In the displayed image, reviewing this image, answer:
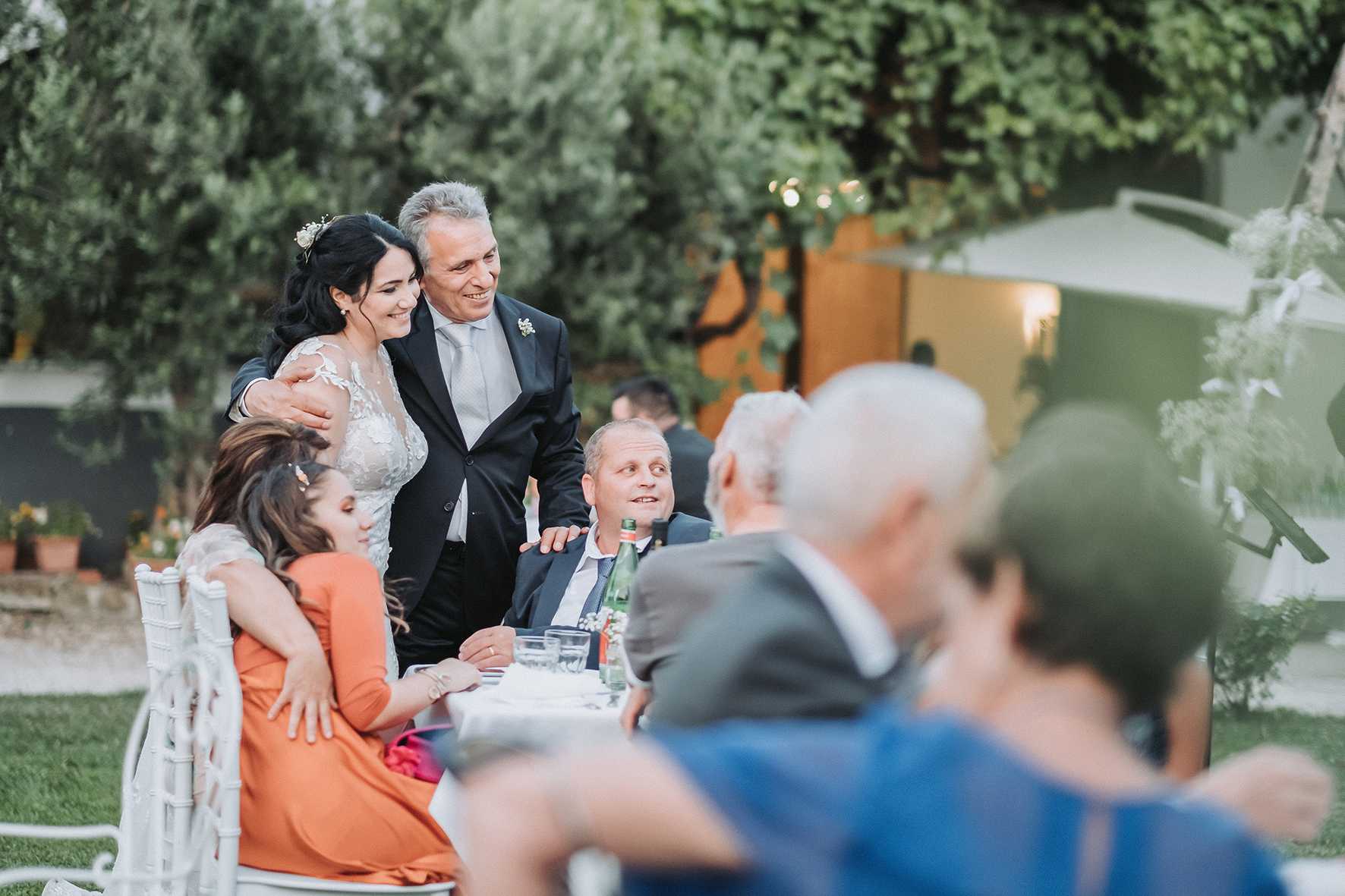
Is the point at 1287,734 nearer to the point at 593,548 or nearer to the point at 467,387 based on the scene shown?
the point at 593,548

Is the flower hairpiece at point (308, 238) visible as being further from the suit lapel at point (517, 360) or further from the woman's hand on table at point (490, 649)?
the woman's hand on table at point (490, 649)

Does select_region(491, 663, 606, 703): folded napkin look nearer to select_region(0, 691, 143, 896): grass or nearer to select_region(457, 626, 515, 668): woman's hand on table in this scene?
select_region(457, 626, 515, 668): woman's hand on table

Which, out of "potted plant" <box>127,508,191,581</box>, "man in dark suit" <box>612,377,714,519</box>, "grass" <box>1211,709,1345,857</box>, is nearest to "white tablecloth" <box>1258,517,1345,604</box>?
"grass" <box>1211,709,1345,857</box>

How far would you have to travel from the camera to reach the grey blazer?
1177mm

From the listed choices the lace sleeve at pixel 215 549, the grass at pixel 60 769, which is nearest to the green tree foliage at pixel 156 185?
the grass at pixel 60 769

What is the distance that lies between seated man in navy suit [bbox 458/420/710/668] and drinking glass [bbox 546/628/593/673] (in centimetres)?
38

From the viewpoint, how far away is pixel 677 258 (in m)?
7.50

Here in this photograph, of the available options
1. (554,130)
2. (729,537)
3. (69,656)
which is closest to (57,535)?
(69,656)

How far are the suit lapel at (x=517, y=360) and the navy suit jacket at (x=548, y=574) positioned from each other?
380 mm

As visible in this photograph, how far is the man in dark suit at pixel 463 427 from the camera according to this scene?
338cm

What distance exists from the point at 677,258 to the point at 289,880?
5.63m

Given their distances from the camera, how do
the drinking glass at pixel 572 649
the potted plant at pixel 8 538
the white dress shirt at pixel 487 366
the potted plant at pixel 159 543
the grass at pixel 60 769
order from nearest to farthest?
the drinking glass at pixel 572 649 → the white dress shirt at pixel 487 366 → the grass at pixel 60 769 → the potted plant at pixel 159 543 → the potted plant at pixel 8 538

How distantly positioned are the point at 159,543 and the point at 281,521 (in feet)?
16.2

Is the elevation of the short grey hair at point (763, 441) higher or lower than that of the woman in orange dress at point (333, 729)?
higher
